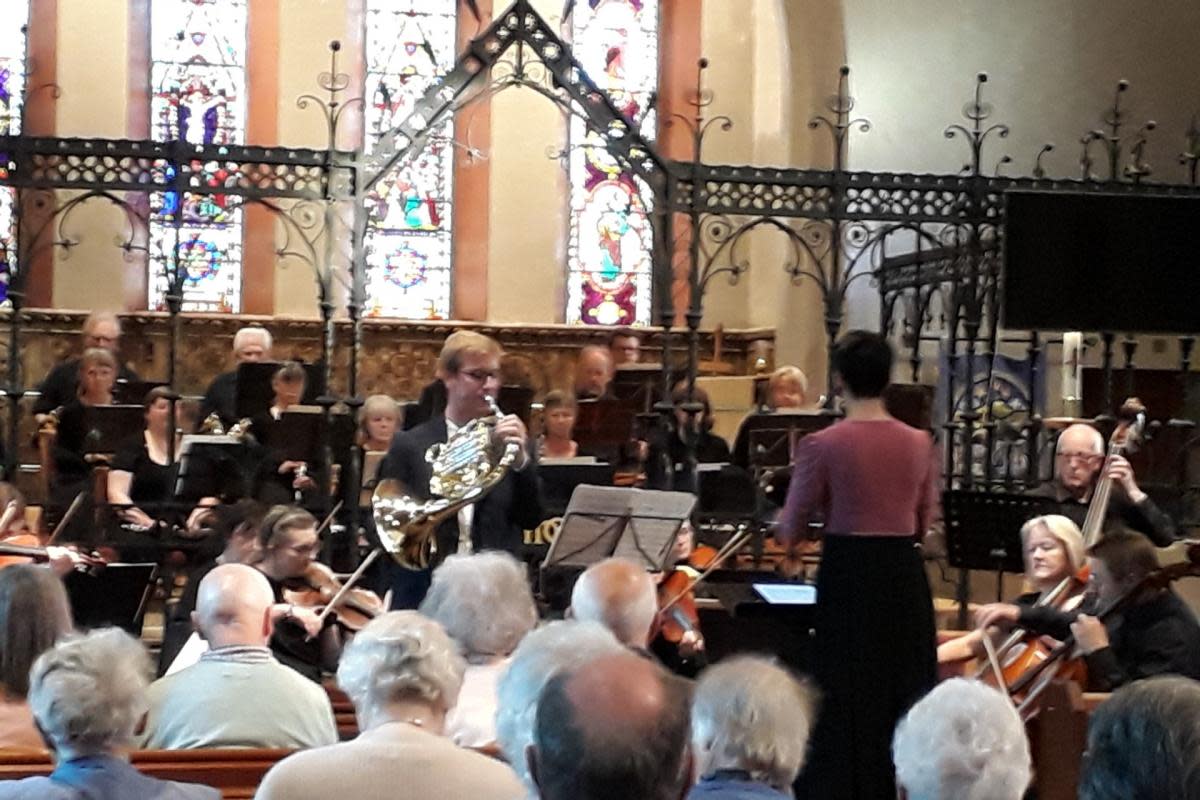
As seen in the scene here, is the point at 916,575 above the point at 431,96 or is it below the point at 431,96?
below

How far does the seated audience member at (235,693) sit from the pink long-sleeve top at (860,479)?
4.59ft

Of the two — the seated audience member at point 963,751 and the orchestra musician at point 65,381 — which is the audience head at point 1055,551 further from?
the orchestra musician at point 65,381

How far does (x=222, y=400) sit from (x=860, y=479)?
5519 millimetres

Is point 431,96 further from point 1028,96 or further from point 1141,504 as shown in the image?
point 1028,96

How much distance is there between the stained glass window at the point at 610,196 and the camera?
15.0 m

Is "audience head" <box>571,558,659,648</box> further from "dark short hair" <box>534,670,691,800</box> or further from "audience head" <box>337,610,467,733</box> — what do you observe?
"dark short hair" <box>534,670,691,800</box>

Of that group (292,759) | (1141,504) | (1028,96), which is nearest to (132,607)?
(292,759)

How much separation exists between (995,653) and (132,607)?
2835 millimetres

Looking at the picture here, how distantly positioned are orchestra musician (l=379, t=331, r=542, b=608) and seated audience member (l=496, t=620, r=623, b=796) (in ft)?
6.51

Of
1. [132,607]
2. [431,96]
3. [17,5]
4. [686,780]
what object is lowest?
[132,607]

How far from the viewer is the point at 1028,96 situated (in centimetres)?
1169

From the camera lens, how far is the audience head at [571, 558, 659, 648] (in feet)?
15.9

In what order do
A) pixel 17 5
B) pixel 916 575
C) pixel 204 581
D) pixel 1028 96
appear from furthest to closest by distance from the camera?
pixel 17 5 → pixel 1028 96 → pixel 916 575 → pixel 204 581

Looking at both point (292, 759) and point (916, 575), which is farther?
point (916, 575)
